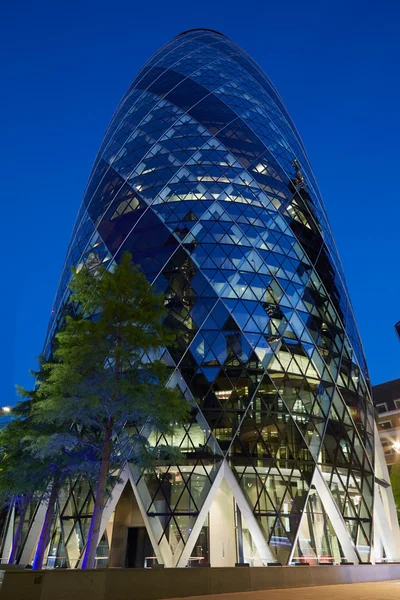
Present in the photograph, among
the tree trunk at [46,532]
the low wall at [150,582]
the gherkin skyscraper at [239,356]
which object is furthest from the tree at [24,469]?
the low wall at [150,582]

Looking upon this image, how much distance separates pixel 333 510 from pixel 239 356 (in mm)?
8965

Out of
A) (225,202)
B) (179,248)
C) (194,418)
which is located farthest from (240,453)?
(225,202)

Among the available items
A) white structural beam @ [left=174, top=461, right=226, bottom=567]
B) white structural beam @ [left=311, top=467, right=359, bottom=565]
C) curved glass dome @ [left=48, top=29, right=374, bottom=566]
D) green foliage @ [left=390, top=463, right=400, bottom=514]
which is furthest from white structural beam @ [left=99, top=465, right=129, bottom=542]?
green foliage @ [left=390, top=463, right=400, bottom=514]

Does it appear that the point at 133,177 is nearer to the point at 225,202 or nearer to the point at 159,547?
the point at 225,202

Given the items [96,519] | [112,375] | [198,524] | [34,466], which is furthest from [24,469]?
[198,524]

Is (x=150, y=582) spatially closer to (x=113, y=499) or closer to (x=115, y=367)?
(x=115, y=367)

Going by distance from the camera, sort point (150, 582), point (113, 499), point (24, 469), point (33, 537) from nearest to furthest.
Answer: point (150, 582) → point (24, 469) → point (113, 499) → point (33, 537)

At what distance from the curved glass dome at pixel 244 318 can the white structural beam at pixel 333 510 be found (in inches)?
2.1

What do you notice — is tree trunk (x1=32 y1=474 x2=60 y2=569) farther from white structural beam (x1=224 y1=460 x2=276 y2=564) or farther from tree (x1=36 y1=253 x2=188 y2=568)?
white structural beam (x1=224 y1=460 x2=276 y2=564)

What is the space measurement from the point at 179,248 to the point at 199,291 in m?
3.47

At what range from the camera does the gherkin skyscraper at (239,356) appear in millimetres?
20656

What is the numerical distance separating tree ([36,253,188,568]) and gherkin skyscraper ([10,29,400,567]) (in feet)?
12.4

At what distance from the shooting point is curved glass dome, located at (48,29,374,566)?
20.7 meters

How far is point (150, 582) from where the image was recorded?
10.3 m
